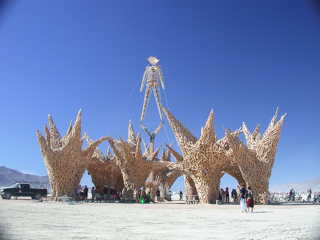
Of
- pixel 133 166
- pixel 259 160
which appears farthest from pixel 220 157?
pixel 133 166

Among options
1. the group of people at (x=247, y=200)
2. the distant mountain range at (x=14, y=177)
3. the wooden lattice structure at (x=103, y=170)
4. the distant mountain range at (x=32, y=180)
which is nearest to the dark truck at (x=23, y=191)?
the wooden lattice structure at (x=103, y=170)

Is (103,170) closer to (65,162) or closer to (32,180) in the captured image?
(65,162)

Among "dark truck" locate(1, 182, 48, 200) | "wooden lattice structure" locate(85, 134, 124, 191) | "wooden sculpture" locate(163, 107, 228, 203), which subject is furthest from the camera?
"wooden lattice structure" locate(85, 134, 124, 191)

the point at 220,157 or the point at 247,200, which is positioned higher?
the point at 220,157

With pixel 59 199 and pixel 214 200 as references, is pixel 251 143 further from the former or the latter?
pixel 59 199

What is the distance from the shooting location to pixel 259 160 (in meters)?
16.8

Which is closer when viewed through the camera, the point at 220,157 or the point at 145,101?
the point at 220,157

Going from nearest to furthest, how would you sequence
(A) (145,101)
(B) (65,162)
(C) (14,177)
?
(B) (65,162), (A) (145,101), (C) (14,177)

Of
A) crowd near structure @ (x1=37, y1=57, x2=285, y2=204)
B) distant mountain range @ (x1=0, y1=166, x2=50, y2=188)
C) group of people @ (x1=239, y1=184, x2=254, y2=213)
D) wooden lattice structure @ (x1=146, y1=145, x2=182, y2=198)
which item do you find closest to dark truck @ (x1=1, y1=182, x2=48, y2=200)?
crowd near structure @ (x1=37, y1=57, x2=285, y2=204)

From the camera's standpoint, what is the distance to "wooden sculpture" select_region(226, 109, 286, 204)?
1658 cm

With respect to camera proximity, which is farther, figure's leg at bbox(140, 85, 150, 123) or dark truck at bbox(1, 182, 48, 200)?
figure's leg at bbox(140, 85, 150, 123)

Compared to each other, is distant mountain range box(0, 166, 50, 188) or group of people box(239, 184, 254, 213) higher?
distant mountain range box(0, 166, 50, 188)

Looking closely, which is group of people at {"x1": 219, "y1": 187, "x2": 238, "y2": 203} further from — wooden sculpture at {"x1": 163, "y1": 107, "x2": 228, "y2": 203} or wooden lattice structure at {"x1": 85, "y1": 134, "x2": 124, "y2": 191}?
wooden lattice structure at {"x1": 85, "y1": 134, "x2": 124, "y2": 191}

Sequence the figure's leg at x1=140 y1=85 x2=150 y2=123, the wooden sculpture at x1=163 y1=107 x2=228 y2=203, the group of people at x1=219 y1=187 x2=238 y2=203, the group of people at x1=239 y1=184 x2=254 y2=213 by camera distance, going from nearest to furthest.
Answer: the group of people at x1=239 y1=184 x2=254 y2=213 → the wooden sculpture at x1=163 y1=107 x2=228 y2=203 → the group of people at x1=219 y1=187 x2=238 y2=203 → the figure's leg at x1=140 y1=85 x2=150 y2=123
